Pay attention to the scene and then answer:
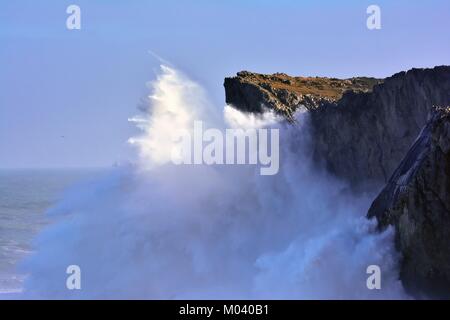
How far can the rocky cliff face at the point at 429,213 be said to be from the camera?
25156mm

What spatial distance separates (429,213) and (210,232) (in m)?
9.94

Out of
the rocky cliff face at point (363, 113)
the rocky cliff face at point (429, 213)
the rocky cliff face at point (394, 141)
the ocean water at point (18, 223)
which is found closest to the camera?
the rocky cliff face at point (429, 213)

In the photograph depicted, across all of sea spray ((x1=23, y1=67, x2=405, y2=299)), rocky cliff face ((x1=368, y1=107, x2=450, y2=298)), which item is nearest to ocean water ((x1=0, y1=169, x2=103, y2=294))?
sea spray ((x1=23, y1=67, x2=405, y2=299))

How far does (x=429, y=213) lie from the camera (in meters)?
25.3

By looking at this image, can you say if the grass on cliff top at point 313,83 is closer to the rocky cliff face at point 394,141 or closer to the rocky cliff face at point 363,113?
the rocky cliff face at point 394,141

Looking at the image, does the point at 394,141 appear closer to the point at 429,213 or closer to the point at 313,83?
the point at 429,213

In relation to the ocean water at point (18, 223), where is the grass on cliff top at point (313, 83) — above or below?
above

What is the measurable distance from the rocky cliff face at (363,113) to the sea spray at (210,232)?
0.60 meters

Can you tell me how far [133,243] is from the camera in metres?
33.0

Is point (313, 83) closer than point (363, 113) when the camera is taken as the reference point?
No

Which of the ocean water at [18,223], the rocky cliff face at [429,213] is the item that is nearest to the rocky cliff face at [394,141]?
the rocky cliff face at [429,213]

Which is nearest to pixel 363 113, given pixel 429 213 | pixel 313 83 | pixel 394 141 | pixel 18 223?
pixel 394 141

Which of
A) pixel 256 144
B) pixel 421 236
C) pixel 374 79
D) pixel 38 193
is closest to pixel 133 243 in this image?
pixel 256 144

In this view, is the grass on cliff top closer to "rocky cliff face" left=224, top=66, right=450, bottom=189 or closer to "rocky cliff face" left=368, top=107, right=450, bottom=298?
"rocky cliff face" left=224, top=66, right=450, bottom=189
